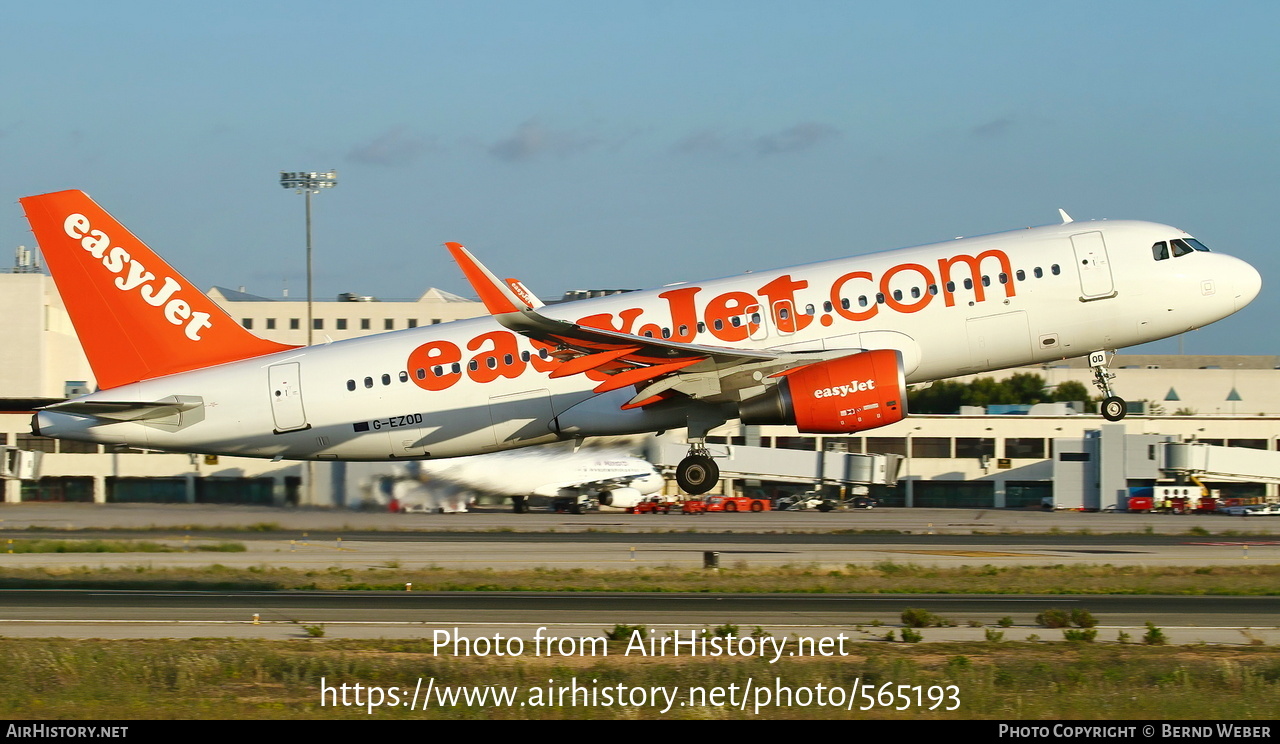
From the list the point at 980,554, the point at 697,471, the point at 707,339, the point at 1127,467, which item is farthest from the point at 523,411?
the point at 1127,467

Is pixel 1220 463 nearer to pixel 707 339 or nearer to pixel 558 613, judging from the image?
pixel 707 339

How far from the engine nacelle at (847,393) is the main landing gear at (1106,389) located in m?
5.29

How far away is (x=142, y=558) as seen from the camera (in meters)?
43.6

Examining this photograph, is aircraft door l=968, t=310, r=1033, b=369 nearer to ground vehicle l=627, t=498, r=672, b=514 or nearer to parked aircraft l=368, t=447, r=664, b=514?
parked aircraft l=368, t=447, r=664, b=514

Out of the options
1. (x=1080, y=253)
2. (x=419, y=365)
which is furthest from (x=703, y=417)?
(x=1080, y=253)

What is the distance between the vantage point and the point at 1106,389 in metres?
29.9

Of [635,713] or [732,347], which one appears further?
[732,347]

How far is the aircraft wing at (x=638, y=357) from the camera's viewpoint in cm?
2606

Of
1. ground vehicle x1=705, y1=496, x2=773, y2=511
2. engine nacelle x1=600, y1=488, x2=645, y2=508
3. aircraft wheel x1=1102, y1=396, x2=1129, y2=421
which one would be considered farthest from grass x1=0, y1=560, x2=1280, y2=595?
ground vehicle x1=705, y1=496, x2=773, y2=511

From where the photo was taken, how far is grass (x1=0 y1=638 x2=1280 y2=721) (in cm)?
1812

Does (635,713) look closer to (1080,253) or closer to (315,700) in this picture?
(315,700)

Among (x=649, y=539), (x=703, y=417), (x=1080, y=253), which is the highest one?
(x=1080, y=253)

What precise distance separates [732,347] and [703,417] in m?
1.92

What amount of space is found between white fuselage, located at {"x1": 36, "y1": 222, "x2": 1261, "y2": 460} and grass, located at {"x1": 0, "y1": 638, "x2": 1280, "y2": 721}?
7390 mm
